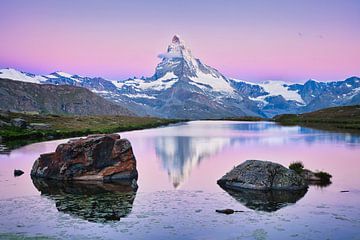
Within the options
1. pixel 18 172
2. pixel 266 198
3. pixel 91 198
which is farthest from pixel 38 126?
pixel 266 198

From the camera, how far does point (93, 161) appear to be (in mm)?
65000

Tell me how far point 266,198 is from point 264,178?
5648mm

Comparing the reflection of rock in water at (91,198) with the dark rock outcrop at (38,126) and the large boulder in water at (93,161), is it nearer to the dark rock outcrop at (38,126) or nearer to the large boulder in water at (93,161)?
the large boulder in water at (93,161)

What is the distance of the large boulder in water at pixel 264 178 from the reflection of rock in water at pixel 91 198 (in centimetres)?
1362

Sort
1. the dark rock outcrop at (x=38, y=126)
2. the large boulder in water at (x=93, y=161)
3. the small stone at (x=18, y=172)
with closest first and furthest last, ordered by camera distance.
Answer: the large boulder in water at (x=93, y=161) → the small stone at (x=18, y=172) → the dark rock outcrop at (x=38, y=126)

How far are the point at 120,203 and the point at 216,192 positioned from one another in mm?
12402

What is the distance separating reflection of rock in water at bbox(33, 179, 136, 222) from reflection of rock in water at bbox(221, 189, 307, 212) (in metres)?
12.4

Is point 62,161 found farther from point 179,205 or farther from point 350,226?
point 350,226

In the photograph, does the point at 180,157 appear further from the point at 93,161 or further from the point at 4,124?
the point at 4,124

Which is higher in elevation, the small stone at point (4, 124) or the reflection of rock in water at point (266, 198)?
the small stone at point (4, 124)

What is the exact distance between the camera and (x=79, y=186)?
60156 millimetres

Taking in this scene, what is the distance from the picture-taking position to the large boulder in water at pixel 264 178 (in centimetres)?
5653

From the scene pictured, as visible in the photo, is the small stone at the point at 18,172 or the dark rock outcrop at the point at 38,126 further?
the dark rock outcrop at the point at 38,126

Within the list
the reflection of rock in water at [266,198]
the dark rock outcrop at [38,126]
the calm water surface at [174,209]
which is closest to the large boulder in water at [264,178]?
the reflection of rock in water at [266,198]
